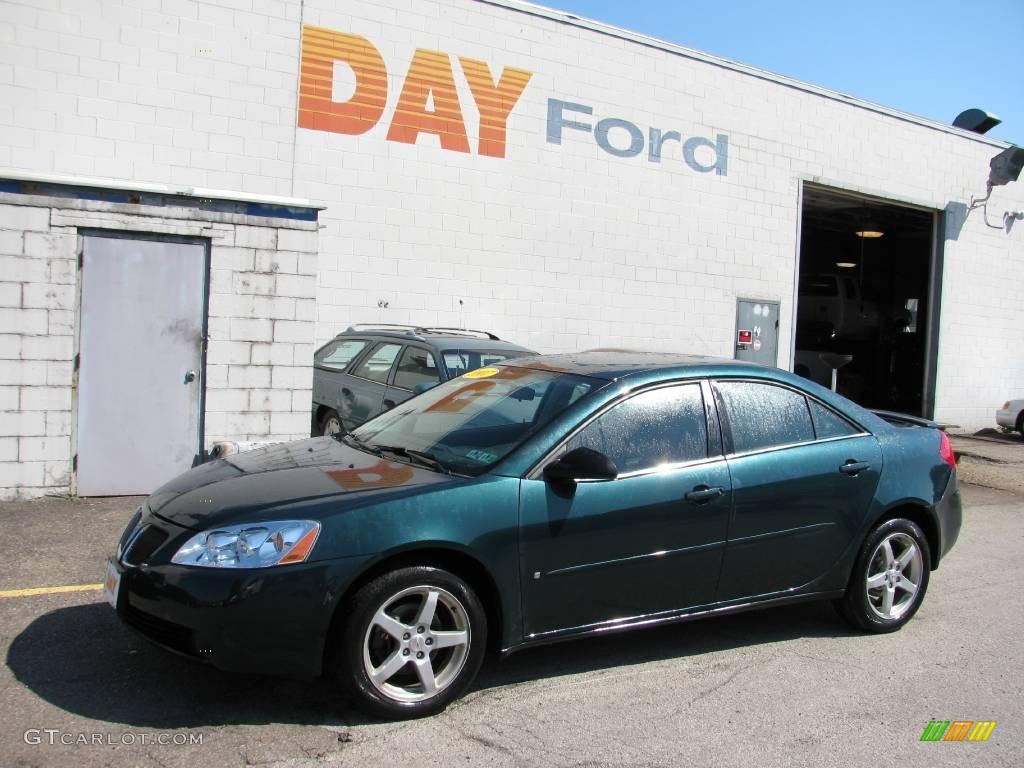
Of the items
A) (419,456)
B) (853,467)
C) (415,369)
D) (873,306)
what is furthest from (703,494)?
(873,306)

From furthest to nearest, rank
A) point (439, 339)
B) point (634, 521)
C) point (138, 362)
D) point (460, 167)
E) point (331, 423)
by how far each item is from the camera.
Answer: point (460, 167), point (331, 423), point (439, 339), point (138, 362), point (634, 521)

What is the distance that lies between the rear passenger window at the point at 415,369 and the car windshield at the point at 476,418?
310 cm

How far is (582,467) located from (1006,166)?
16.6 meters

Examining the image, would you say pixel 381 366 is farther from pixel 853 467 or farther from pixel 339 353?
pixel 853 467

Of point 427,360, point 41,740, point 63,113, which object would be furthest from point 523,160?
point 41,740

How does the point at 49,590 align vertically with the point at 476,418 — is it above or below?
below

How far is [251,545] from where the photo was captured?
3.54 metres

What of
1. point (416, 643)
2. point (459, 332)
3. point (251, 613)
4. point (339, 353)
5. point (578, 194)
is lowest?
point (416, 643)

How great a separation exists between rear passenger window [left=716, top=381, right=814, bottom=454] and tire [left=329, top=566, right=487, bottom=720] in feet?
5.61

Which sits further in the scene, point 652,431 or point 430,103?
point 430,103

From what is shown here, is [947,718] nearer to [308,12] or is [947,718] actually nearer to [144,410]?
[144,410]

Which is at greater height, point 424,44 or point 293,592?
point 424,44

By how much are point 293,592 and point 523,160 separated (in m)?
9.62

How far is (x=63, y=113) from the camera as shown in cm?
966
